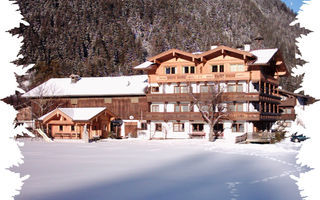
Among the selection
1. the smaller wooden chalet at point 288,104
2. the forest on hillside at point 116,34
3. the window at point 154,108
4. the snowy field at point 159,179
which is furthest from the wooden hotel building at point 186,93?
the forest on hillside at point 116,34

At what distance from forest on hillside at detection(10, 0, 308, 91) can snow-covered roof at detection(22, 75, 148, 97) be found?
130ft

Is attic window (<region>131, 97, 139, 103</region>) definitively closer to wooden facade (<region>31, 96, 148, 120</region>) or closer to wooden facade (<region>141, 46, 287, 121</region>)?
wooden facade (<region>31, 96, 148, 120</region>)

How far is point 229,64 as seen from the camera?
42062 millimetres

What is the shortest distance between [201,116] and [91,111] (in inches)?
528

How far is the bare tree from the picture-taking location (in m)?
38.4

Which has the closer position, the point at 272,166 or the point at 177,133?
the point at 272,166

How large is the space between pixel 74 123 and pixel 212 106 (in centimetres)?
1588

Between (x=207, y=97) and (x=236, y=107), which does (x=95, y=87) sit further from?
(x=236, y=107)

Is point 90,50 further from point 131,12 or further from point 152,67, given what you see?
point 152,67

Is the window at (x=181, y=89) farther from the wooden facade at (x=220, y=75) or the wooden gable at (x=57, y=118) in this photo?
the wooden gable at (x=57, y=118)

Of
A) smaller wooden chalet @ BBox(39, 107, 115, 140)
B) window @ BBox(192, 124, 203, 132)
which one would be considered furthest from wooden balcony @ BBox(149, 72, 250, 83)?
smaller wooden chalet @ BBox(39, 107, 115, 140)

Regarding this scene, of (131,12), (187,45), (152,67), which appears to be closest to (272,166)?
(152,67)

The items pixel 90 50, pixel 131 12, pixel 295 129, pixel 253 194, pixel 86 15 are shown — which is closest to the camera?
pixel 295 129

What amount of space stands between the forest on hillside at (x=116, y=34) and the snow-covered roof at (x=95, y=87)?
39.7 metres
